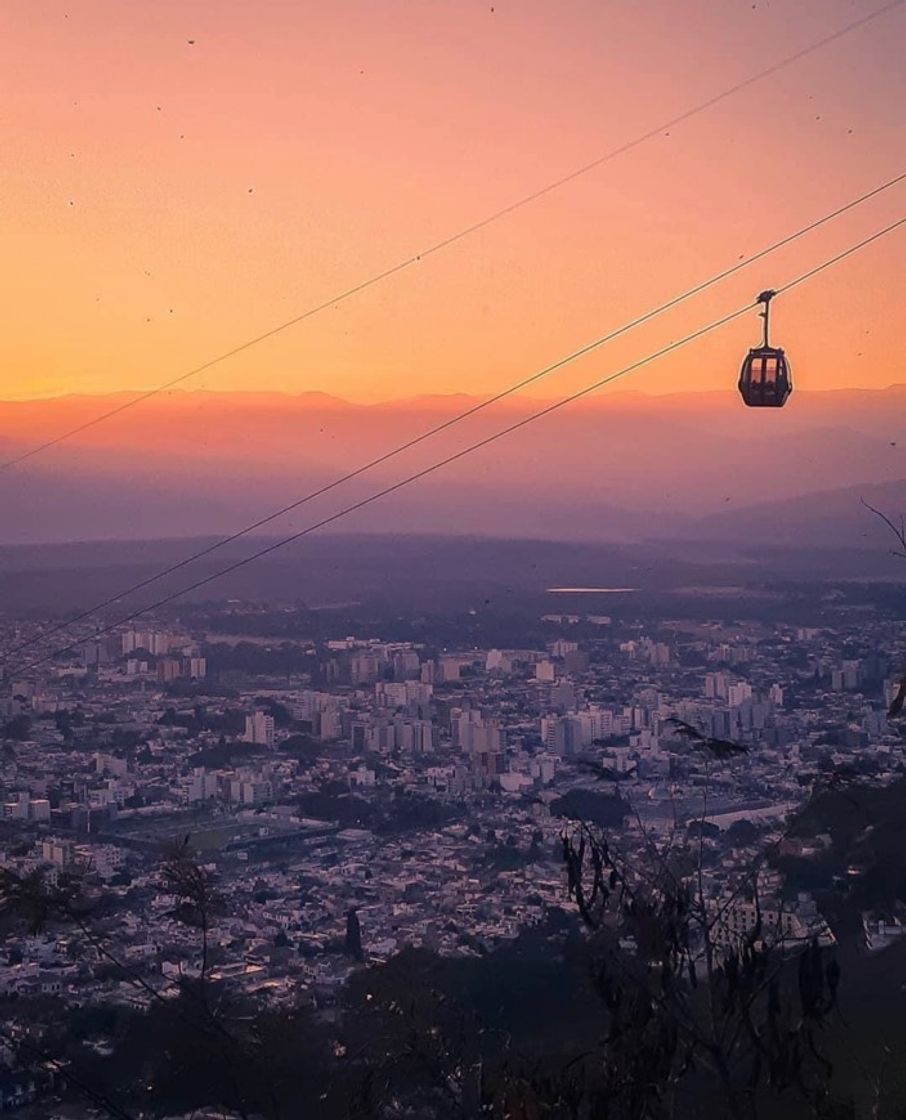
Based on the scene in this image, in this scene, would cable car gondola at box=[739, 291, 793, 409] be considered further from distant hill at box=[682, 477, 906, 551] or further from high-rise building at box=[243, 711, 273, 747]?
distant hill at box=[682, 477, 906, 551]

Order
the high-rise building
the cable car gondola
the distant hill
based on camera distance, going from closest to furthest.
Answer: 1. the cable car gondola
2. the high-rise building
3. the distant hill

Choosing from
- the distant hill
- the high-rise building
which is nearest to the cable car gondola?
the high-rise building

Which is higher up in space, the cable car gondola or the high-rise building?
the cable car gondola

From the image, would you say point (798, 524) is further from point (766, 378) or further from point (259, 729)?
point (766, 378)

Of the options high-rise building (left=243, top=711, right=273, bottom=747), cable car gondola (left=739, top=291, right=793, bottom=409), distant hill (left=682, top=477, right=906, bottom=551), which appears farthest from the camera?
distant hill (left=682, top=477, right=906, bottom=551)

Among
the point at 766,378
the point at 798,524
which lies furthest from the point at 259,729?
the point at 798,524

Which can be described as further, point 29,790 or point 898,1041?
point 29,790

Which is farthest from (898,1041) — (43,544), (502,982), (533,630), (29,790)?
(43,544)

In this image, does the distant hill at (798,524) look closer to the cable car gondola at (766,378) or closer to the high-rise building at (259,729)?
the high-rise building at (259,729)

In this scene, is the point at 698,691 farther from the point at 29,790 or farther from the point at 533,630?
the point at 29,790
